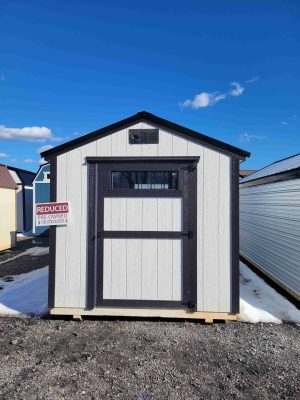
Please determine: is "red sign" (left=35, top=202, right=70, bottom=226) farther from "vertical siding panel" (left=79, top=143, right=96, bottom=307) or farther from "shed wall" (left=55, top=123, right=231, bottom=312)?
"vertical siding panel" (left=79, top=143, right=96, bottom=307)

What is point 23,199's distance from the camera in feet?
54.6

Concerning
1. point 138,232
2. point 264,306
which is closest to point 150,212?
point 138,232

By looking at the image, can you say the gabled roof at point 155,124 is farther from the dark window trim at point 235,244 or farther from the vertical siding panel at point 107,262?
the vertical siding panel at point 107,262

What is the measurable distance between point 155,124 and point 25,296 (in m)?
3.68

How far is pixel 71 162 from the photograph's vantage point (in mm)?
4355

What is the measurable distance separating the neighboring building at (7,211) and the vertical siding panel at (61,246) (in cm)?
662

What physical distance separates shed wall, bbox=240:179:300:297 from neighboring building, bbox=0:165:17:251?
7826mm

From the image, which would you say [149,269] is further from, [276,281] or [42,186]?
[42,186]

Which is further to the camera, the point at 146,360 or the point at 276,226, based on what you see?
the point at 276,226

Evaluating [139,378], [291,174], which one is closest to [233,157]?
[291,174]

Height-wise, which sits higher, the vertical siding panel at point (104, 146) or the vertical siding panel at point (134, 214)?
the vertical siding panel at point (104, 146)

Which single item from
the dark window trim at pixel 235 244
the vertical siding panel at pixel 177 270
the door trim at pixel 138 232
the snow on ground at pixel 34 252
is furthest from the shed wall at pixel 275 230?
the snow on ground at pixel 34 252

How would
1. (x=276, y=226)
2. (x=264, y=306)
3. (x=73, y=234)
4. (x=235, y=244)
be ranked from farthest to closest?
(x=276, y=226), (x=264, y=306), (x=73, y=234), (x=235, y=244)

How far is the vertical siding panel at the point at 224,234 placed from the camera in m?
4.14
